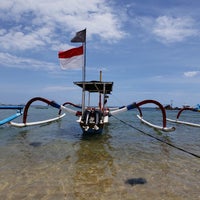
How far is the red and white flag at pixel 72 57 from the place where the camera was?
11.8m

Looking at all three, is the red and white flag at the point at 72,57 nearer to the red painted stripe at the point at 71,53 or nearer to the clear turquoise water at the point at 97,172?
the red painted stripe at the point at 71,53

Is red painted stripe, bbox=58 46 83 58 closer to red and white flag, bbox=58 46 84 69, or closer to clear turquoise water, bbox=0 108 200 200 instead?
red and white flag, bbox=58 46 84 69

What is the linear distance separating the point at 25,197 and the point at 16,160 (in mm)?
2985

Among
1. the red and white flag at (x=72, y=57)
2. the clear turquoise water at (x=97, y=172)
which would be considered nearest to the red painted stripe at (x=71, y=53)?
the red and white flag at (x=72, y=57)

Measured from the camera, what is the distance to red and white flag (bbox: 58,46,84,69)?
38.9 feet

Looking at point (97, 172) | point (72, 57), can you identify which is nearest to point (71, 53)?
point (72, 57)

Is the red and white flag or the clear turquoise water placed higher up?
the red and white flag

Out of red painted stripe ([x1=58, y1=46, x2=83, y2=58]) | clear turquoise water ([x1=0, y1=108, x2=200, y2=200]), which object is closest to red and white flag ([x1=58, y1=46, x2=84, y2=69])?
red painted stripe ([x1=58, y1=46, x2=83, y2=58])

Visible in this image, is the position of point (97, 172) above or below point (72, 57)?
below

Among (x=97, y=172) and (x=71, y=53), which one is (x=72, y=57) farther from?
(x=97, y=172)

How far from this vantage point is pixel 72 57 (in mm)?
11852

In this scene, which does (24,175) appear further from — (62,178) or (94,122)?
(94,122)

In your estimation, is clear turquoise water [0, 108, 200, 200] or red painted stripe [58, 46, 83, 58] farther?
red painted stripe [58, 46, 83, 58]

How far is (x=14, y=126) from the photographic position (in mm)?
15680
